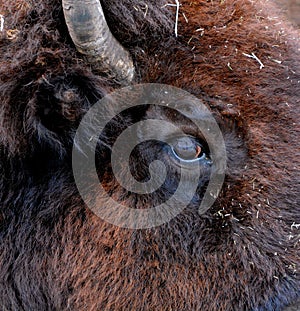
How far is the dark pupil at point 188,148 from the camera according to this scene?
7.97 ft

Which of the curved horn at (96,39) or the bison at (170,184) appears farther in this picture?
the bison at (170,184)

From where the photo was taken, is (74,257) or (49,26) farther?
(74,257)

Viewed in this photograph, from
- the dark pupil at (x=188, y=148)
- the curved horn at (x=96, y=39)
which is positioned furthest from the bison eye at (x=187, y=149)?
the curved horn at (x=96, y=39)

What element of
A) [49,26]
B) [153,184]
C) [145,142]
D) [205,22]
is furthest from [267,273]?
[49,26]

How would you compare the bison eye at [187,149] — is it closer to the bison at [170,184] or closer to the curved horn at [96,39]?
the bison at [170,184]

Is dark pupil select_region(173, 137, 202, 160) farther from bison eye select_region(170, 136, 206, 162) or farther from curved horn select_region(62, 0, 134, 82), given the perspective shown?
curved horn select_region(62, 0, 134, 82)

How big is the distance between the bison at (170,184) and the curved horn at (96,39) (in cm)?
1

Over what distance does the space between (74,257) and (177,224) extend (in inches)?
20.6

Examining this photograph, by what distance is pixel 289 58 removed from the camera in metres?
2.54

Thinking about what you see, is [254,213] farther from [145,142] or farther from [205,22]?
[205,22]

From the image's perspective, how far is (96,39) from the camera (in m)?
2.15

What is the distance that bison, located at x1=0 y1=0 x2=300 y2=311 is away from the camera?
7.80 feet

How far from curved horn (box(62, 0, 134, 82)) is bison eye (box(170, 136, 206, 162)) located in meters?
0.37

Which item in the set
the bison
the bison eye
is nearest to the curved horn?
the bison
